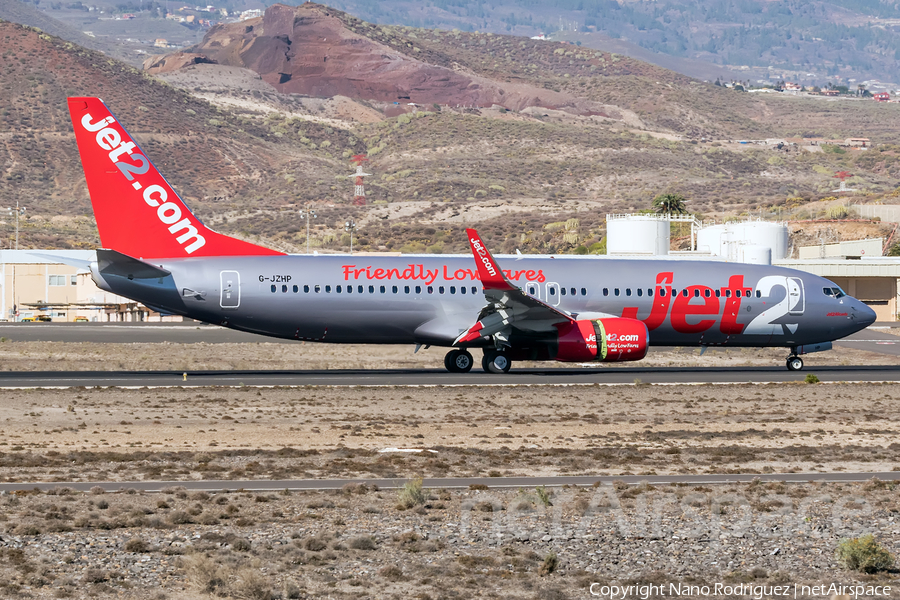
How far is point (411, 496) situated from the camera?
54.1 feet

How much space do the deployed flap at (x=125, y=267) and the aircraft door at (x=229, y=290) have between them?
1.77 m

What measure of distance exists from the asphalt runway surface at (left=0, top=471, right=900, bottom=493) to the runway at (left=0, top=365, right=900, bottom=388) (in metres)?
14.6

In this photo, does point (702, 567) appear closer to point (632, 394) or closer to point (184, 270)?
point (632, 394)

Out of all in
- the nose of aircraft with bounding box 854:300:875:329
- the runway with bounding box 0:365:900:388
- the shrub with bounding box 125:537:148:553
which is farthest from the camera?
the nose of aircraft with bounding box 854:300:875:329

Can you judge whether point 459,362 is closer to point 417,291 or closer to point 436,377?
point 436,377

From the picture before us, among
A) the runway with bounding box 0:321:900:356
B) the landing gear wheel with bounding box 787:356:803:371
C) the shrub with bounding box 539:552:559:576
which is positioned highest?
the runway with bounding box 0:321:900:356

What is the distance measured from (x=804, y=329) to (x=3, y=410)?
27.0 m

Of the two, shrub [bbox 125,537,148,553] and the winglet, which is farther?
the winglet

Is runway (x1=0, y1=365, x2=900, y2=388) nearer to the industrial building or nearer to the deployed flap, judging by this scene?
the deployed flap

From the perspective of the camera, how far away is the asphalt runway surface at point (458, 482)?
17641 mm

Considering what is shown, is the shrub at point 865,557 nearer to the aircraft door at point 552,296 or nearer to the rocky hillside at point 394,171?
the aircraft door at point 552,296

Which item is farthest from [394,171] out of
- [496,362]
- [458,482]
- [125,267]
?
[458,482]


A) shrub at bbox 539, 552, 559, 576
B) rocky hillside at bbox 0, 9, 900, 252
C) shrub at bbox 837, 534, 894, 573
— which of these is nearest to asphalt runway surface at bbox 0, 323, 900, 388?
shrub at bbox 539, 552, 559, 576

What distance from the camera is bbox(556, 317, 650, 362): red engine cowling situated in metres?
35.0
